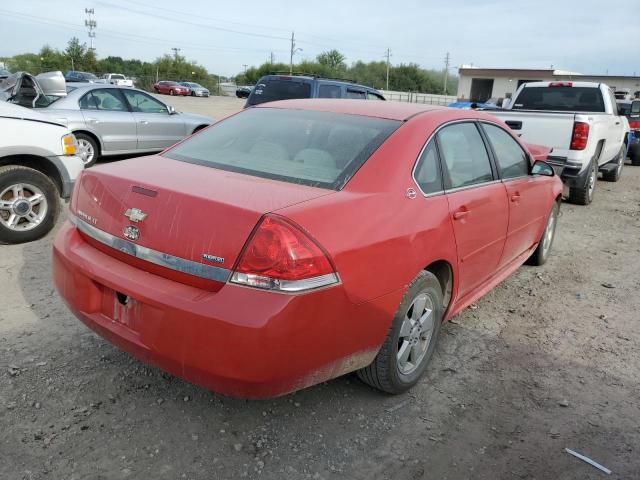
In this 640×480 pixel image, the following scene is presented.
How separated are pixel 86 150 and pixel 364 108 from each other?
286 inches

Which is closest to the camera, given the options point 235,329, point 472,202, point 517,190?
point 235,329

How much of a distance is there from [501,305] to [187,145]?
9.33 feet

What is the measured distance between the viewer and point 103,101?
9.63 metres

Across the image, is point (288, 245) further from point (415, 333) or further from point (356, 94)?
point (356, 94)

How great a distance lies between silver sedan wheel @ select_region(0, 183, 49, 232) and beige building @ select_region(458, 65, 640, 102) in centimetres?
4419

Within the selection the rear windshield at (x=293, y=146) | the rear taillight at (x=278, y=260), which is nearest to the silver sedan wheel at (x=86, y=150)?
the rear windshield at (x=293, y=146)

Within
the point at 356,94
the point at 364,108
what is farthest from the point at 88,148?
the point at 364,108

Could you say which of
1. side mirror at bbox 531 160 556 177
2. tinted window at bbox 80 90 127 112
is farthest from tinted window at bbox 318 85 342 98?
side mirror at bbox 531 160 556 177

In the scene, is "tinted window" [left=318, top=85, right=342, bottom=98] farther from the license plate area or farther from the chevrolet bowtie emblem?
the license plate area

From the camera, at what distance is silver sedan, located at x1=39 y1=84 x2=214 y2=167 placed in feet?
29.9

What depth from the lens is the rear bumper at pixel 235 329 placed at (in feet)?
7.18

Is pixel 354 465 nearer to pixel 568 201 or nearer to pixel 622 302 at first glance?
pixel 622 302

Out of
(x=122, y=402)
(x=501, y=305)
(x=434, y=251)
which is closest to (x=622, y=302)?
(x=501, y=305)

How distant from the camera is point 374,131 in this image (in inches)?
121
